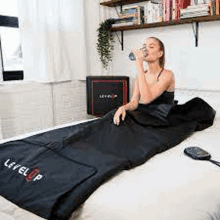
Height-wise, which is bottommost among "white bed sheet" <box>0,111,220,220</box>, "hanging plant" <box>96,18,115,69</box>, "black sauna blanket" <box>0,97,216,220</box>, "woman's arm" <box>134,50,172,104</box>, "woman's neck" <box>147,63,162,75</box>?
"white bed sheet" <box>0,111,220,220</box>

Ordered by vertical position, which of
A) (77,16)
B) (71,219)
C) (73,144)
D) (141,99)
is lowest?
(71,219)

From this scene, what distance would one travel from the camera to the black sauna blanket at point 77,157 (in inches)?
34.2

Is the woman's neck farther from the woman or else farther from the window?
the window

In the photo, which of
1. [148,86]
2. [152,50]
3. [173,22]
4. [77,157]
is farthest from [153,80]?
[77,157]

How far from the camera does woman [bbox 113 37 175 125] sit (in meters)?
1.80

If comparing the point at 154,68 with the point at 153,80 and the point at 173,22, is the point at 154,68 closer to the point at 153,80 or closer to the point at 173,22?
the point at 153,80

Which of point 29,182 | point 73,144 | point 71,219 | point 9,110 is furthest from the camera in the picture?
point 9,110

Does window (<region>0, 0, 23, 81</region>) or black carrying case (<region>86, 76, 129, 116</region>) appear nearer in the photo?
window (<region>0, 0, 23, 81</region>)

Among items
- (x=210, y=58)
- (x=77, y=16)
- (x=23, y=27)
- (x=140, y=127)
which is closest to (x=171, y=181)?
(x=140, y=127)

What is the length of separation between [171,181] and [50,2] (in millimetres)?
2135

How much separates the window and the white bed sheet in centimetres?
184

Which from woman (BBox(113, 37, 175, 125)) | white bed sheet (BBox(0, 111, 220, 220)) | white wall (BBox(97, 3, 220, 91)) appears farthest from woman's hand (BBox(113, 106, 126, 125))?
white wall (BBox(97, 3, 220, 91))

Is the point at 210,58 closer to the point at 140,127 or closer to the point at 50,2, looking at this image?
the point at 140,127

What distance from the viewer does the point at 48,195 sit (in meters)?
0.87
